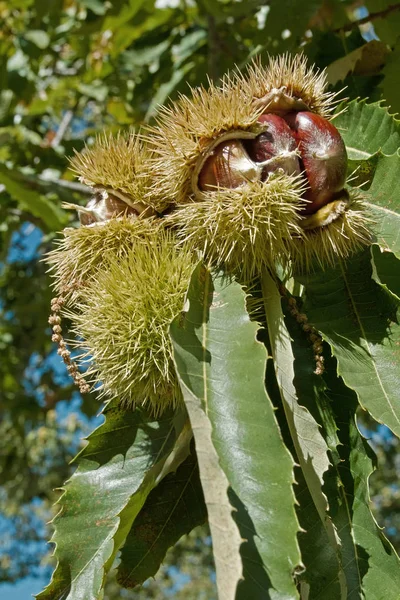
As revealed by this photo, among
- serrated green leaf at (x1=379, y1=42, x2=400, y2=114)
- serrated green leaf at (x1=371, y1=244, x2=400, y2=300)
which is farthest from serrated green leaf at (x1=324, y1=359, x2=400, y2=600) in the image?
serrated green leaf at (x1=379, y1=42, x2=400, y2=114)

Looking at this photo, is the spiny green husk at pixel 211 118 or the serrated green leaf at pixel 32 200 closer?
the spiny green husk at pixel 211 118

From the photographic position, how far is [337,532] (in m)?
1.34

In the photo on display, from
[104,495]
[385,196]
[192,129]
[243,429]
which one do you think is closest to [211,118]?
[192,129]

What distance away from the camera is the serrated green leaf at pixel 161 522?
Result: 1.54m

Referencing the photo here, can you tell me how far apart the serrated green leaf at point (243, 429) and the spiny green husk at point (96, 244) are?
0.60ft

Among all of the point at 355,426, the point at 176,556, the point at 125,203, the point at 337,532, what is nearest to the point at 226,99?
the point at 125,203

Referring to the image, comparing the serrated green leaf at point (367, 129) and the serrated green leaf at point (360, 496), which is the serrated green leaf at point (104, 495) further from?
the serrated green leaf at point (367, 129)

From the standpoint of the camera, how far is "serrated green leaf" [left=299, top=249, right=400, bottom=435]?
4.27 feet

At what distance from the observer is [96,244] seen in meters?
1.39

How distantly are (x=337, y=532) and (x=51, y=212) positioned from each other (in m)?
2.13

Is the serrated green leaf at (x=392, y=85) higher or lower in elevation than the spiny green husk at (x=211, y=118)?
higher

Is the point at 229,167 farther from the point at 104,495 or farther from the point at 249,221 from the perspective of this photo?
the point at 104,495

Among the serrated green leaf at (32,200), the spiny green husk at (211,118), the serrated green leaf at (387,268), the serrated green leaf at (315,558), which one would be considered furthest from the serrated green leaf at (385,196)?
the serrated green leaf at (32,200)

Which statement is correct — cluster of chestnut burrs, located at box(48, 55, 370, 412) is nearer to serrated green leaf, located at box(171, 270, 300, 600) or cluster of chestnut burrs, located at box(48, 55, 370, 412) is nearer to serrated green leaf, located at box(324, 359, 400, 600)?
serrated green leaf, located at box(171, 270, 300, 600)
